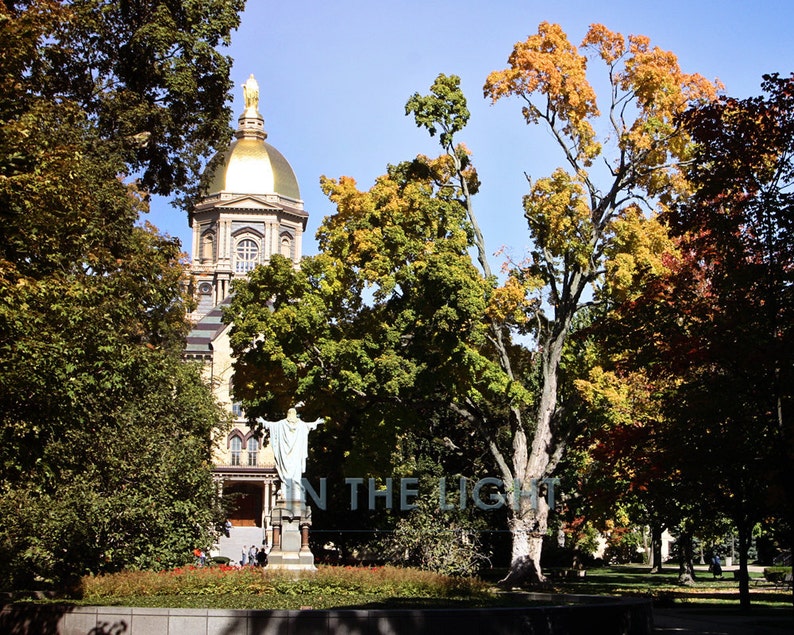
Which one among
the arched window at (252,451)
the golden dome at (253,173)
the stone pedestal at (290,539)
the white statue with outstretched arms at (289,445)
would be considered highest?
the golden dome at (253,173)

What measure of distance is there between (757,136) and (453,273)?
1436cm

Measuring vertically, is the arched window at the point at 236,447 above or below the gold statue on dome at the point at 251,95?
below

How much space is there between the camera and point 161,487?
81.4 feet

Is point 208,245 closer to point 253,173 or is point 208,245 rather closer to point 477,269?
point 253,173

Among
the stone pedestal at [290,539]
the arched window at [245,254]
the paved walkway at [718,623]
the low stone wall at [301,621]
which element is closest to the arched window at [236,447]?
the arched window at [245,254]

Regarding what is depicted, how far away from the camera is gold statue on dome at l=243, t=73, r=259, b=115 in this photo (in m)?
115

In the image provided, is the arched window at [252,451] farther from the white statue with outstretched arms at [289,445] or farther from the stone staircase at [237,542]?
the white statue with outstretched arms at [289,445]

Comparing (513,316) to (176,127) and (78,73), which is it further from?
(78,73)

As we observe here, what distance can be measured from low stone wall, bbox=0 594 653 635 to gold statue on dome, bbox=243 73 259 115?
342 ft

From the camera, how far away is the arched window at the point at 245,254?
106m

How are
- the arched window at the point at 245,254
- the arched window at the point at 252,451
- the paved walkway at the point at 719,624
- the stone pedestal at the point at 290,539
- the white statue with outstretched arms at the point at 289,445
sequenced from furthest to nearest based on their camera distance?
the arched window at the point at 245,254 → the arched window at the point at 252,451 → the white statue with outstretched arms at the point at 289,445 → the stone pedestal at the point at 290,539 → the paved walkway at the point at 719,624

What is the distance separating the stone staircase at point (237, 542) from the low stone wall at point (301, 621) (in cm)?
3349

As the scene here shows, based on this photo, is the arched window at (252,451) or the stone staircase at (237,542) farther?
the arched window at (252,451)

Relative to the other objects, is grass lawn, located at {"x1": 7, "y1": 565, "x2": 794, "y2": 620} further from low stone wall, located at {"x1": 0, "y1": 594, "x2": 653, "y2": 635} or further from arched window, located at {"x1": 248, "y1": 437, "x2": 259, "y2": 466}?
arched window, located at {"x1": 248, "y1": 437, "x2": 259, "y2": 466}
